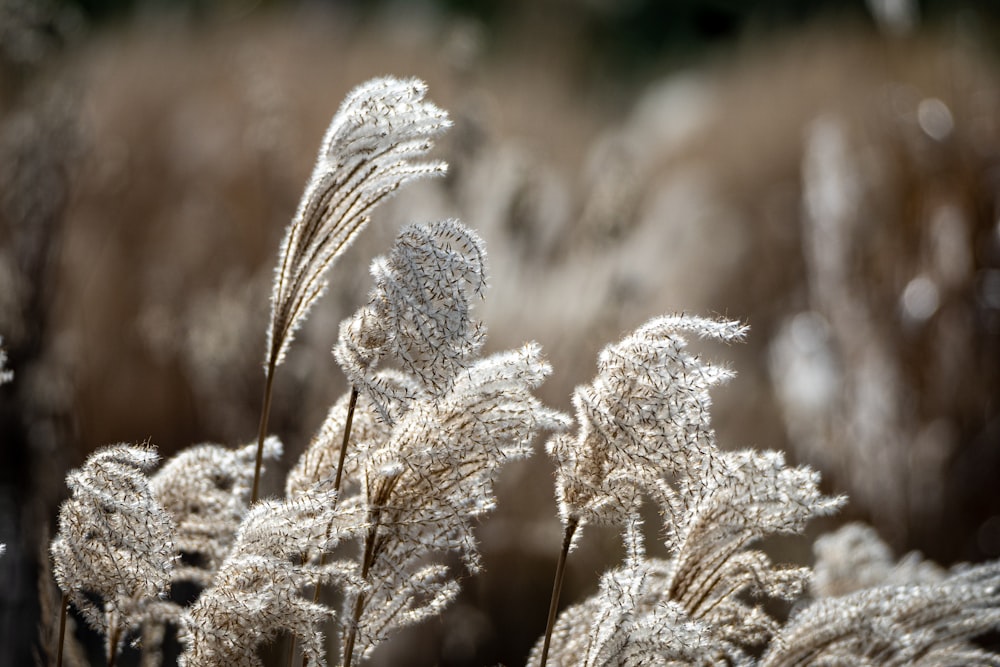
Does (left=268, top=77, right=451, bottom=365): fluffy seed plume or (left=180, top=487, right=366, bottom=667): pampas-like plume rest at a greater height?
(left=268, top=77, right=451, bottom=365): fluffy seed plume

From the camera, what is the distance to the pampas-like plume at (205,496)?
4.17 ft

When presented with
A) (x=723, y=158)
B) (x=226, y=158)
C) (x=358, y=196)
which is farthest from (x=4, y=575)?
(x=723, y=158)

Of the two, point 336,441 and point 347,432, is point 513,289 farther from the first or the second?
point 347,432

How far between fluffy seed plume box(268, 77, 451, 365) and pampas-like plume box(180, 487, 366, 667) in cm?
19

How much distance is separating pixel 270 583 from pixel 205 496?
9.1 inches

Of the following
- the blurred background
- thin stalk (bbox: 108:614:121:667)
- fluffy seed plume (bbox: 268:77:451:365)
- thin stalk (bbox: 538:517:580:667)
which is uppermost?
the blurred background

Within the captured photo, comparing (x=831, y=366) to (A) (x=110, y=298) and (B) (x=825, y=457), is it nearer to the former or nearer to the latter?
(B) (x=825, y=457)

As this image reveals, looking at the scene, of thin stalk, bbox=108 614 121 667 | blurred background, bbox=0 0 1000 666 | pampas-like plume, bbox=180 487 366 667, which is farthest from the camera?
blurred background, bbox=0 0 1000 666

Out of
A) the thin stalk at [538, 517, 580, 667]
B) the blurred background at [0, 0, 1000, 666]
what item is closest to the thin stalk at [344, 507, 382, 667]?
the thin stalk at [538, 517, 580, 667]

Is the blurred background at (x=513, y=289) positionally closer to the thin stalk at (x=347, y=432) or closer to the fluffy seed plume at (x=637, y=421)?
the fluffy seed plume at (x=637, y=421)

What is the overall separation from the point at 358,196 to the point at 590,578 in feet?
8.02

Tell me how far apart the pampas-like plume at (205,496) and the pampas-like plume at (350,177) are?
0.50 ft

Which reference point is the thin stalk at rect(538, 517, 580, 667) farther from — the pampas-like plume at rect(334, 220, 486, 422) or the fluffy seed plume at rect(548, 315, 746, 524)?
the pampas-like plume at rect(334, 220, 486, 422)

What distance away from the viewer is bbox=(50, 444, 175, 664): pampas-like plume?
1095mm
